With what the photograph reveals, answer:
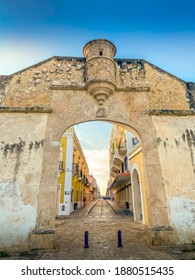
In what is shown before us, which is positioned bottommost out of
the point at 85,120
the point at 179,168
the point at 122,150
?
the point at 179,168

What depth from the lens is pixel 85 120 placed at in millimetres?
6582

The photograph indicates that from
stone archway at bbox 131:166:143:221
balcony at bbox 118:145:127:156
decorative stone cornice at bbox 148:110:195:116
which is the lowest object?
stone archway at bbox 131:166:143:221

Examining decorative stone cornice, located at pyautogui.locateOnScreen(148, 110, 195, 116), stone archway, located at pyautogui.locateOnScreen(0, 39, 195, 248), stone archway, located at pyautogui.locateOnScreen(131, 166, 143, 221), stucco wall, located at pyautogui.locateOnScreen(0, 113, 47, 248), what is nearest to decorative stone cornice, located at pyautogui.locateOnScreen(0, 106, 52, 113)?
stone archway, located at pyautogui.locateOnScreen(0, 39, 195, 248)

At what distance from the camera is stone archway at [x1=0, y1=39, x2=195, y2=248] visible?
5438mm

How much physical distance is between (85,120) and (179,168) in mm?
4139

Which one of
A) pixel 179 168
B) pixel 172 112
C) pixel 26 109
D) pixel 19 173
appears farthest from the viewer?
pixel 172 112

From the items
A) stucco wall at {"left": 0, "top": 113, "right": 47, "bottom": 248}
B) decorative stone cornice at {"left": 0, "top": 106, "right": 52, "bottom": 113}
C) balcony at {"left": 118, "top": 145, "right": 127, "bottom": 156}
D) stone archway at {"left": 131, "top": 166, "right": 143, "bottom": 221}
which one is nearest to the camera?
stucco wall at {"left": 0, "top": 113, "right": 47, "bottom": 248}

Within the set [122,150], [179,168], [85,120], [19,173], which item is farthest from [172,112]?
[122,150]

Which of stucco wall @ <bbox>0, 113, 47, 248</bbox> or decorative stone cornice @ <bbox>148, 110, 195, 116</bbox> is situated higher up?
decorative stone cornice @ <bbox>148, 110, 195, 116</bbox>

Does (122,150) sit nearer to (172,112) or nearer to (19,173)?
(172,112)

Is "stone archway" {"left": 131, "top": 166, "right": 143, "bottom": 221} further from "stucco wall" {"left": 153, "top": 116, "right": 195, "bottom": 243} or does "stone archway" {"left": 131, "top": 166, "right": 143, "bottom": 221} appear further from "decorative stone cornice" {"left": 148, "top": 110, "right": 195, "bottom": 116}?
"decorative stone cornice" {"left": 148, "top": 110, "right": 195, "bottom": 116}

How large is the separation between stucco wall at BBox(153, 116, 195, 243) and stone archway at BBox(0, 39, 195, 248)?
34mm

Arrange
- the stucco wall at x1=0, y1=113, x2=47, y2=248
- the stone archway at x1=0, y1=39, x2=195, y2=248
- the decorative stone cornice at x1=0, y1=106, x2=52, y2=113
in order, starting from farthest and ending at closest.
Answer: the decorative stone cornice at x1=0, y1=106, x2=52, y2=113
the stone archway at x1=0, y1=39, x2=195, y2=248
the stucco wall at x1=0, y1=113, x2=47, y2=248
